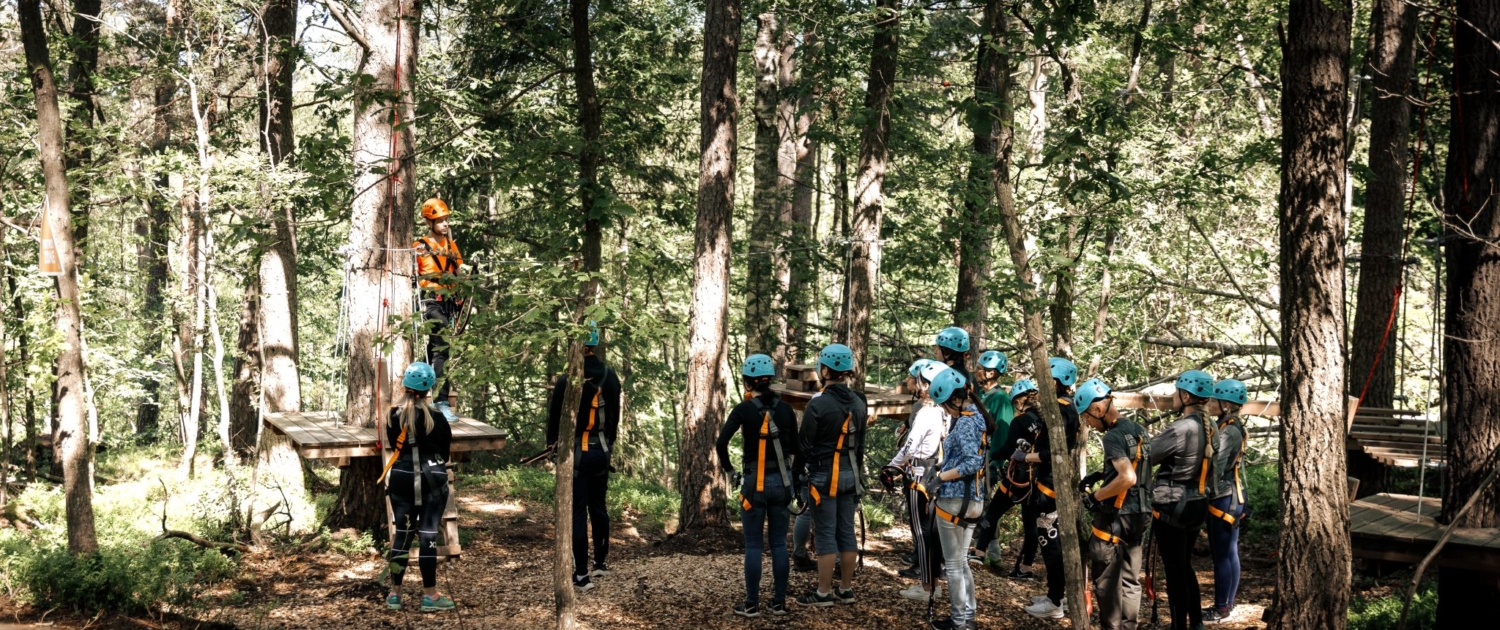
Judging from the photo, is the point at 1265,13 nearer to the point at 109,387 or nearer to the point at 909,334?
the point at 909,334

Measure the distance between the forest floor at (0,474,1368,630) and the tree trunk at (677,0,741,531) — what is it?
2.71 feet

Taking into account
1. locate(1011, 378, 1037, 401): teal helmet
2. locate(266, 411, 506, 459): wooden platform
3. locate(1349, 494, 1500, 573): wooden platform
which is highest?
locate(1011, 378, 1037, 401): teal helmet

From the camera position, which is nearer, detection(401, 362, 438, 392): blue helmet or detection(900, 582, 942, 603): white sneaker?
detection(401, 362, 438, 392): blue helmet

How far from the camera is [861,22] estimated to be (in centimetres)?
1142

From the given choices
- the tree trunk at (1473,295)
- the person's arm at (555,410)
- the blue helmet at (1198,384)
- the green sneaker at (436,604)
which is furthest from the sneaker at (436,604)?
the tree trunk at (1473,295)

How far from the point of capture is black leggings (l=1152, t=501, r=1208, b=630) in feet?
23.4

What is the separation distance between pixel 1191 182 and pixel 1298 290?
6742 millimetres

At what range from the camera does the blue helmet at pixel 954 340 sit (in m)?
8.18

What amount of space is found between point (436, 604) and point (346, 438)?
150 cm

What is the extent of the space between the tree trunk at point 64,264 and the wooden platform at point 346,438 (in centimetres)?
150

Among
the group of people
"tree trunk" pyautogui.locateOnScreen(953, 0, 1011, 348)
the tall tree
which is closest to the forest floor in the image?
the group of people

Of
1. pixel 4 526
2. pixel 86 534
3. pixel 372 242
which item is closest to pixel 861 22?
pixel 372 242

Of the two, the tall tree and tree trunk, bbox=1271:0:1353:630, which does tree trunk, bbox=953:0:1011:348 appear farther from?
the tall tree

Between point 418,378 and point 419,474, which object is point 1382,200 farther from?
point 419,474
